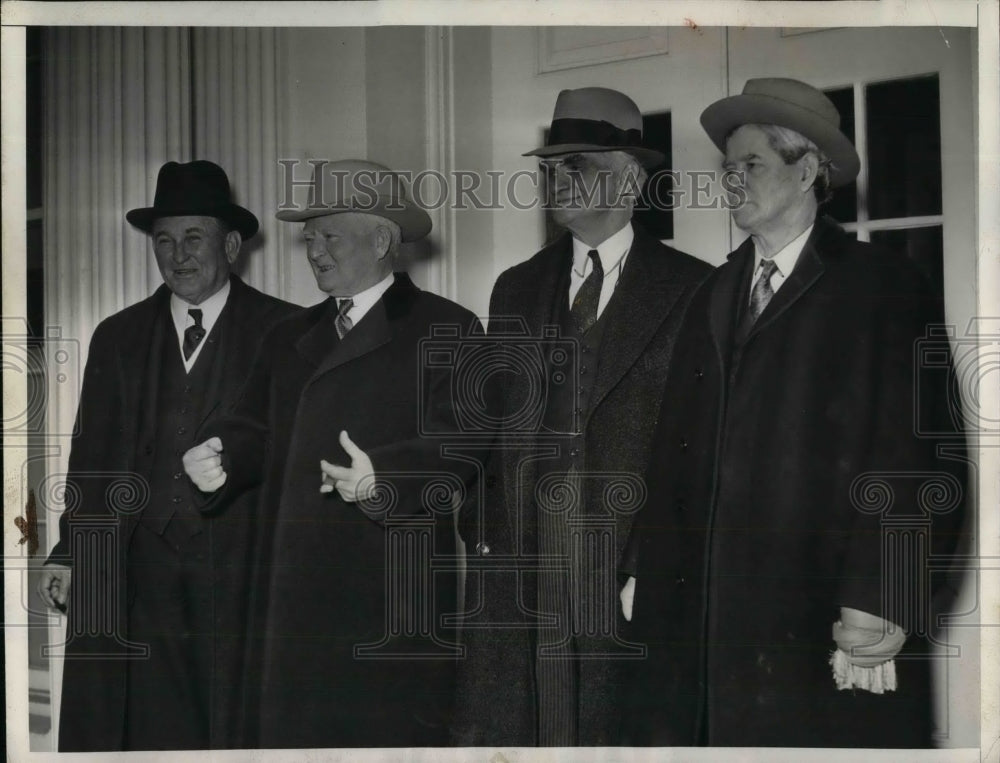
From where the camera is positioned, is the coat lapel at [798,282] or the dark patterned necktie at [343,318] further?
the dark patterned necktie at [343,318]

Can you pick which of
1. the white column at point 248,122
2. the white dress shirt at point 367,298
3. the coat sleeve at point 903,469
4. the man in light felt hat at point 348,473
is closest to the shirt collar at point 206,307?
the white column at point 248,122

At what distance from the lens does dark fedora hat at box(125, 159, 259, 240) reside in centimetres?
421

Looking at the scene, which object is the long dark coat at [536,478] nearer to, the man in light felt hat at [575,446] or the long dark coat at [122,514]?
the man in light felt hat at [575,446]

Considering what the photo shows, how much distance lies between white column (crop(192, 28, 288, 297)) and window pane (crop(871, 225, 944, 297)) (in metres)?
2.03

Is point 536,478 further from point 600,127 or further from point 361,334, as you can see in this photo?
point 600,127

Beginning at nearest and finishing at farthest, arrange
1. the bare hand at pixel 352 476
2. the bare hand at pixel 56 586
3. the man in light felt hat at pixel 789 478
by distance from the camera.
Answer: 1. the man in light felt hat at pixel 789 478
2. the bare hand at pixel 352 476
3. the bare hand at pixel 56 586

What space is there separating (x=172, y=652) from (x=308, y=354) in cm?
112

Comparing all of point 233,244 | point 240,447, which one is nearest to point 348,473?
point 240,447

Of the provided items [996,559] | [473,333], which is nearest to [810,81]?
[473,333]

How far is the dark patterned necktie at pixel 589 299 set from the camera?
4.11m

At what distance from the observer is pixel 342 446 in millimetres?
4152

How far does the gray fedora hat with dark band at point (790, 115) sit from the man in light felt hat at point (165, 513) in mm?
1586

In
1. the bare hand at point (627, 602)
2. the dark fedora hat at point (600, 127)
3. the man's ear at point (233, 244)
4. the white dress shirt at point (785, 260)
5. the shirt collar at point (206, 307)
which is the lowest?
the bare hand at point (627, 602)

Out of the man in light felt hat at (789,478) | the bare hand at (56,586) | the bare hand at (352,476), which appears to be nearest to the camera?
the man in light felt hat at (789,478)
